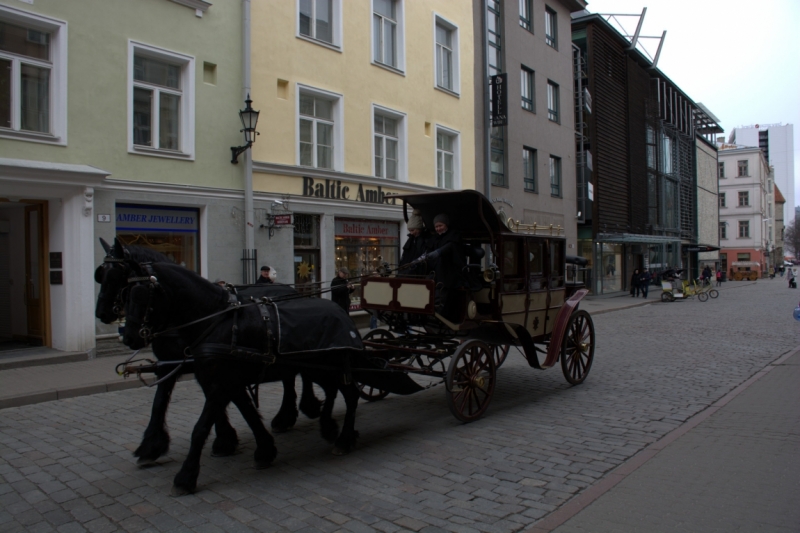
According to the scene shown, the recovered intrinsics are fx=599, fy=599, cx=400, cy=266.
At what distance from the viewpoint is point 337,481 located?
473 centimetres

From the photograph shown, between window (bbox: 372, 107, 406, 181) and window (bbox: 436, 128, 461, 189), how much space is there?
189cm

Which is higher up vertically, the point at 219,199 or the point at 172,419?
the point at 219,199

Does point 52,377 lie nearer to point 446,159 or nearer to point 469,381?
point 469,381

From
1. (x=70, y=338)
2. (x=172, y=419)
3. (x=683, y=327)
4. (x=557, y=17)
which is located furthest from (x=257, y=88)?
(x=557, y=17)

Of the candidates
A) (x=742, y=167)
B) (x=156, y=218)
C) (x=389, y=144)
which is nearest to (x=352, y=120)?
(x=389, y=144)

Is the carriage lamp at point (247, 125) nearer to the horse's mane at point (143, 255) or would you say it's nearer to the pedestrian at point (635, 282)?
the horse's mane at point (143, 255)

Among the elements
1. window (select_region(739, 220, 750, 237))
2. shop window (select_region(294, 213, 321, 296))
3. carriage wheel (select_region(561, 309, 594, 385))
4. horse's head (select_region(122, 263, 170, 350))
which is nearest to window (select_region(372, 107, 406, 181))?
shop window (select_region(294, 213, 321, 296))

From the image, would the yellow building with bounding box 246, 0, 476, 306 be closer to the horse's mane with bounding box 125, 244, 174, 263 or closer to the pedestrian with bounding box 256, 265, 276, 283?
the pedestrian with bounding box 256, 265, 276, 283

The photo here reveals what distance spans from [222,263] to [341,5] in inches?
298

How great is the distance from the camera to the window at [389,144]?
16.8 metres

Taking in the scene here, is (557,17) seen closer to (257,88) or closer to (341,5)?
(341,5)

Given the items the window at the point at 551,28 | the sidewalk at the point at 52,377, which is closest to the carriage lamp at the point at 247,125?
the sidewalk at the point at 52,377

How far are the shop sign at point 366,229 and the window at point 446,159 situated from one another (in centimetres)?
264

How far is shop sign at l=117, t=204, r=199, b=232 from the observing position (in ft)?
36.8
